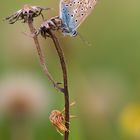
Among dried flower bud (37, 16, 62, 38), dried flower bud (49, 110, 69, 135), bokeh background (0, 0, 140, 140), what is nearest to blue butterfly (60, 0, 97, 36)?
dried flower bud (37, 16, 62, 38)

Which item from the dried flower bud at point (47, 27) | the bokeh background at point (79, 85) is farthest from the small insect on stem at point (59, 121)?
the bokeh background at point (79, 85)

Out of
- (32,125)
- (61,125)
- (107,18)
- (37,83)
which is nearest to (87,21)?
(107,18)

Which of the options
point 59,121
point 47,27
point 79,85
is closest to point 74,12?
point 47,27

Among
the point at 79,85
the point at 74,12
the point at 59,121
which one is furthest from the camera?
the point at 79,85

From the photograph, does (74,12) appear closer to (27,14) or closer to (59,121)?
(27,14)

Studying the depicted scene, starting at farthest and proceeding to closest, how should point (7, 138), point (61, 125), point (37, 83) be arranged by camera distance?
point (37, 83) < point (7, 138) < point (61, 125)

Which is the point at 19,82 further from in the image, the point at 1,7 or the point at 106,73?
the point at 1,7
